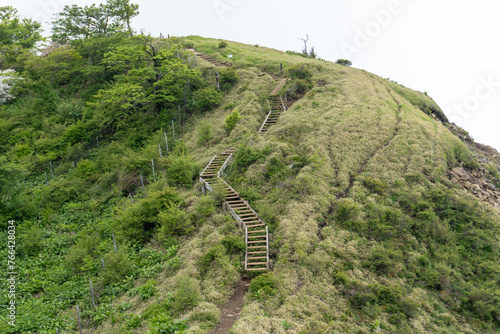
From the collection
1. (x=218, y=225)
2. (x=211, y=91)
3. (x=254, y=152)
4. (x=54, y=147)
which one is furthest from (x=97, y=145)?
(x=218, y=225)

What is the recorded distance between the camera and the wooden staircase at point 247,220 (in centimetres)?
1268

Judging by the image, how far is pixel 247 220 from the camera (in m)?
14.6

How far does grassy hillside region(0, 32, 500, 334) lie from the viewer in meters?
11.4

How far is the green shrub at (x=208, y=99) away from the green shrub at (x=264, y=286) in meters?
18.3

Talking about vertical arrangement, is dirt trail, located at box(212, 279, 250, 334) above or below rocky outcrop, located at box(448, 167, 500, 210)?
below

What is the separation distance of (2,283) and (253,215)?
12.2 meters

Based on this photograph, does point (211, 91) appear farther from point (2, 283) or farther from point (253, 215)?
point (2, 283)

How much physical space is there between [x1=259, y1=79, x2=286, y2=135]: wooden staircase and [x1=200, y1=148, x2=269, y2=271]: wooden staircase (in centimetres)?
526

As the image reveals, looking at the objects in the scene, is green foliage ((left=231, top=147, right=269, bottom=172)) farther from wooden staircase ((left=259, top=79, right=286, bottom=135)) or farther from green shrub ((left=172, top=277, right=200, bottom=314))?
green shrub ((left=172, top=277, right=200, bottom=314))

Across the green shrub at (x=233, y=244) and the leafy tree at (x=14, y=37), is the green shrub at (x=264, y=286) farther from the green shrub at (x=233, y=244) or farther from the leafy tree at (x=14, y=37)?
the leafy tree at (x=14, y=37)

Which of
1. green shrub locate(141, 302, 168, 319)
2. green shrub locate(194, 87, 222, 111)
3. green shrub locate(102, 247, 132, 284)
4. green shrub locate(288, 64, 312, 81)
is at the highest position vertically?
green shrub locate(288, 64, 312, 81)

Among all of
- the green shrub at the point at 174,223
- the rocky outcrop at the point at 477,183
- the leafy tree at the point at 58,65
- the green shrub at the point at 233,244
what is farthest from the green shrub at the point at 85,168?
the rocky outcrop at the point at 477,183

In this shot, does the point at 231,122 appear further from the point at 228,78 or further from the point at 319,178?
the point at 319,178

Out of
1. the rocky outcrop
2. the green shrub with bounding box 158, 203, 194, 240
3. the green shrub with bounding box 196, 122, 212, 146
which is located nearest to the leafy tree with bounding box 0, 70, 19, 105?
the green shrub with bounding box 196, 122, 212, 146
